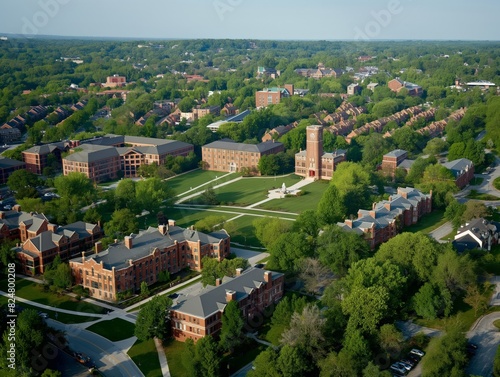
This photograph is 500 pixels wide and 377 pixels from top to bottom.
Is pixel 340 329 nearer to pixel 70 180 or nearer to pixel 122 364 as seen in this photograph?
pixel 122 364

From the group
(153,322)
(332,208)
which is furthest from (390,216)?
(153,322)

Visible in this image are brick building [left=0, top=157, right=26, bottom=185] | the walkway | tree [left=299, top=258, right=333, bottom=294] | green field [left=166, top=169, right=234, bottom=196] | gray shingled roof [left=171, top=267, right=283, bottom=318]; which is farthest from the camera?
brick building [left=0, top=157, right=26, bottom=185]

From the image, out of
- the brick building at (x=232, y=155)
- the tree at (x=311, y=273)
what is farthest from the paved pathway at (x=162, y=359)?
the brick building at (x=232, y=155)

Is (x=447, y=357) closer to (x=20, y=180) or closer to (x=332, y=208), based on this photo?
(x=332, y=208)

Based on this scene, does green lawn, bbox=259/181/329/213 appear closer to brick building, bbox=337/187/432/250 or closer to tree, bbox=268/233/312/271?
brick building, bbox=337/187/432/250

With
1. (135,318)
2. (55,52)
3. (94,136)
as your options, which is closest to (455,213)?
(135,318)

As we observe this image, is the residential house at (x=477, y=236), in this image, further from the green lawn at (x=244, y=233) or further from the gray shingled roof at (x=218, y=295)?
the gray shingled roof at (x=218, y=295)

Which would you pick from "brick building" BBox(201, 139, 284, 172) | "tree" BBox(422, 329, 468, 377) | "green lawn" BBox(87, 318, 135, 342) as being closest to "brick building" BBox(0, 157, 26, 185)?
"brick building" BBox(201, 139, 284, 172)
